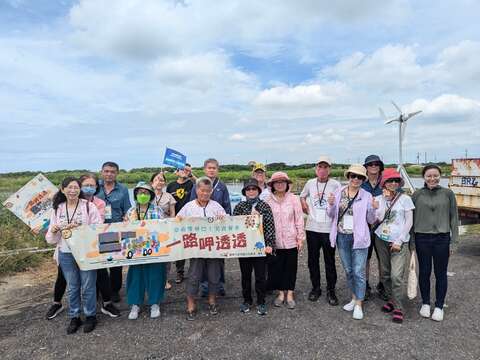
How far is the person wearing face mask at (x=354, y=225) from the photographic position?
3.84m

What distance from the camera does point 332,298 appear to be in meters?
4.29

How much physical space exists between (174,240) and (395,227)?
2.72 meters

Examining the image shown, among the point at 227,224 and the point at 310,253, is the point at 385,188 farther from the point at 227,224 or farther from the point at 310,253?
the point at 227,224

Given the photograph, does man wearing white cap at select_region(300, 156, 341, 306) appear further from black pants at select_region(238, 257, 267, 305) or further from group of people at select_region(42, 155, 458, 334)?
black pants at select_region(238, 257, 267, 305)

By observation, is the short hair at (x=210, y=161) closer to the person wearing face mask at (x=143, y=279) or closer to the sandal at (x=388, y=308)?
the person wearing face mask at (x=143, y=279)

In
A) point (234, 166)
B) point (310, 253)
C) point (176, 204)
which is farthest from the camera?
point (234, 166)

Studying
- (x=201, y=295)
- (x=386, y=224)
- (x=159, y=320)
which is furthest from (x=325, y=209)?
(x=159, y=320)

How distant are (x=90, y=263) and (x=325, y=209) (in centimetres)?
298

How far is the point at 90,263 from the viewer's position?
370 cm

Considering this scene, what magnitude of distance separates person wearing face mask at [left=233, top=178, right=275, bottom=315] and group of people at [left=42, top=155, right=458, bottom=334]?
0.01 metres

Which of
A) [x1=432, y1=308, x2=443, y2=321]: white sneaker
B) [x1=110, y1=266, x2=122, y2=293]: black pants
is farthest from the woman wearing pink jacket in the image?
[x1=110, y1=266, x2=122, y2=293]: black pants

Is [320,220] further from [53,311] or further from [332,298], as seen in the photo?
[53,311]

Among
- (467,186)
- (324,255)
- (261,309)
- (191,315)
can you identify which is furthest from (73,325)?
(467,186)

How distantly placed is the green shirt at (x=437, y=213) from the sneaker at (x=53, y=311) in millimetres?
4643
